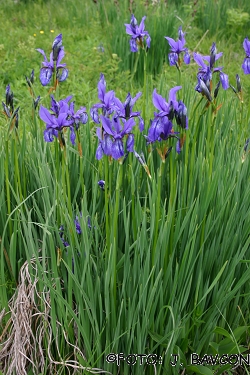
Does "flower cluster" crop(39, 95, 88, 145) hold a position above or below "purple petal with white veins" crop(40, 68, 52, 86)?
below

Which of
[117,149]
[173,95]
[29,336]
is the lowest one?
[29,336]

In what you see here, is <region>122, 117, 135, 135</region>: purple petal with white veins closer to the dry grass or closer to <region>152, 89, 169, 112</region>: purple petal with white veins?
<region>152, 89, 169, 112</region>: purple petal with white veins

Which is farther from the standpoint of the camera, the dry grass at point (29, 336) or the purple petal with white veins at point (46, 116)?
the dry grass at point (29, 336)

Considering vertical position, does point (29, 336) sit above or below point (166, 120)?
below

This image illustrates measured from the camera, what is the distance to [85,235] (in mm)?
1480

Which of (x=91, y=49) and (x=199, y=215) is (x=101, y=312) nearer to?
(x=199, y=215)

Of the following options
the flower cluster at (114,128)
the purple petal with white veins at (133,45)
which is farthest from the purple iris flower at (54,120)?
the purple petal with white veins at (133,45)

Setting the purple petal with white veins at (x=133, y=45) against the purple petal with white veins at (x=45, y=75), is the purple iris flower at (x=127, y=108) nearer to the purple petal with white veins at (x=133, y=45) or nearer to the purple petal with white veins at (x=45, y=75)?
the purple petal with white veins at (x=45, y=75)

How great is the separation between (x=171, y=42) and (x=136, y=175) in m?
0.57

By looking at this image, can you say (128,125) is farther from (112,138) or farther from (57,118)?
(57,118)

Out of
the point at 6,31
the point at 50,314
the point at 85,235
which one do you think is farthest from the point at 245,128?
the point at 6,31

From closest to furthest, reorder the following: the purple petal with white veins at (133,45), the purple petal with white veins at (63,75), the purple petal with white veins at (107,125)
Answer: the purple petal with white veins at (107,125) < the purple petal with white veins at (63,75) < the purple petal with white veins at (133,45)

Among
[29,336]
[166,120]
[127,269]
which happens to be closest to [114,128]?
[166,120]

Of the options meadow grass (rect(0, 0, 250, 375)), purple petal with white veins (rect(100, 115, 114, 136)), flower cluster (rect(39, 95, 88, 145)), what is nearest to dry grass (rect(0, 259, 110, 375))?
meadow grass (rect(0, 0, 250, 375))
